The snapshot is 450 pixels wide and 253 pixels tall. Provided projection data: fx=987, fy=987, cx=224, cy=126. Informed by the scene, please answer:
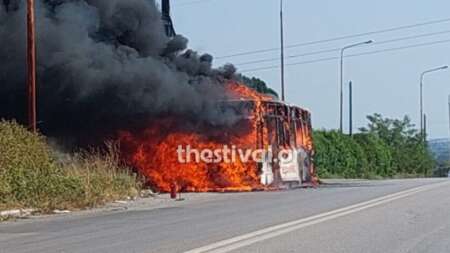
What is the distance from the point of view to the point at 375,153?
74375 mm

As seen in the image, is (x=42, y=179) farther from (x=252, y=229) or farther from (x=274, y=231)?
(x=274, y=231)

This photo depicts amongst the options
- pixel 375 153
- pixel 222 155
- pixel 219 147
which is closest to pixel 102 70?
pixel 219 147

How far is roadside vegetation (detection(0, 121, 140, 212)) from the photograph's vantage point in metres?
26.6

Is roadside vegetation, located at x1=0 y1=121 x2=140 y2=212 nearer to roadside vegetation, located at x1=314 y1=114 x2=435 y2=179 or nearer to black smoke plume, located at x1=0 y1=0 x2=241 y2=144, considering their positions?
black smoke plume, located at x1=0 y1=0 x2=241 y2=144

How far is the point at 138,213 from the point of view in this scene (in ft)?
81.0

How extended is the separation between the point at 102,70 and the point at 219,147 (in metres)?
5.96

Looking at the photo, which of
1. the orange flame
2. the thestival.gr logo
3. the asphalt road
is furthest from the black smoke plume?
the asphalt road

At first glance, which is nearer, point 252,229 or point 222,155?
point 252,229

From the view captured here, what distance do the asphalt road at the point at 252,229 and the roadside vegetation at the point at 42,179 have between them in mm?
2292

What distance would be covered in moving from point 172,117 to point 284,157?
564cm

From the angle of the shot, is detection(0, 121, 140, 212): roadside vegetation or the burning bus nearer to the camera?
detection(0, 121, 140, 212): roadside vegetation

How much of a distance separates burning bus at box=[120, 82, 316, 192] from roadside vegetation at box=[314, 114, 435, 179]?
1710 centimetres

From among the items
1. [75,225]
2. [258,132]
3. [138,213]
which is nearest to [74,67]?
[258,132]

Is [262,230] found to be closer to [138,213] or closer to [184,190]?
[138,213]
